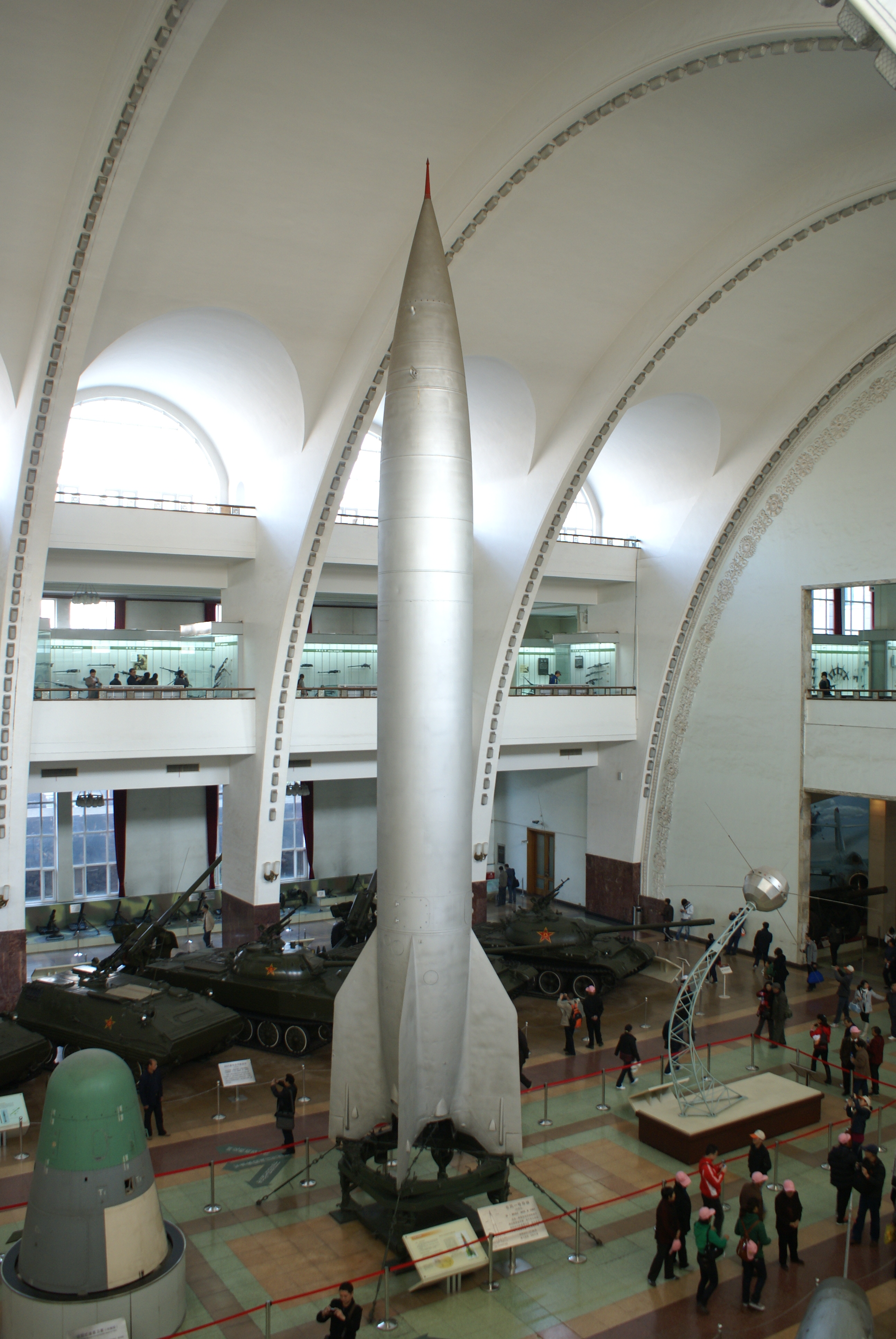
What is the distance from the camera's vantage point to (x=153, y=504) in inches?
783

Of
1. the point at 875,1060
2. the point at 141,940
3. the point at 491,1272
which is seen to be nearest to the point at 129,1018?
the point at 141,940

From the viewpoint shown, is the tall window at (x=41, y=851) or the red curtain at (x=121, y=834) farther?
the red curtain at (x=121, y=834)

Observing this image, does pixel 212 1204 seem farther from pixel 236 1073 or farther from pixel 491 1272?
pixel 491 1272

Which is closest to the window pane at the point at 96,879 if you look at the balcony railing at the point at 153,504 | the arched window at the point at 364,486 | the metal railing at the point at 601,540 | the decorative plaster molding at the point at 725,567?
the balcony railing at the point at 153,504

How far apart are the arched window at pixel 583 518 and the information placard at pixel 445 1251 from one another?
17196 millimetres

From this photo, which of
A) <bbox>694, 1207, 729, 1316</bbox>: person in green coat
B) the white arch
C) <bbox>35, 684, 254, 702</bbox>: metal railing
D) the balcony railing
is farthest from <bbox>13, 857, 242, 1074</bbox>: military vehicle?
the white arch

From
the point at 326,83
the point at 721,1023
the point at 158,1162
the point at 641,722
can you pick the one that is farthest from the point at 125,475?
the point at 721,1023

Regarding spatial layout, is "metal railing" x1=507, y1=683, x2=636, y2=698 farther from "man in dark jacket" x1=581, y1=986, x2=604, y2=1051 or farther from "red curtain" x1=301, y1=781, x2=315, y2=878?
"man in dark jacket" x1=581, y1=986, x2=604, y2=1051

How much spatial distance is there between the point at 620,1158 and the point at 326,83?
12.3m

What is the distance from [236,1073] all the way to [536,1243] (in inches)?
156

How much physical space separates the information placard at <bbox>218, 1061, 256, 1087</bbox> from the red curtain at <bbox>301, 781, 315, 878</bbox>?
12.0m

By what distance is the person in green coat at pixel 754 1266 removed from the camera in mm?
8094

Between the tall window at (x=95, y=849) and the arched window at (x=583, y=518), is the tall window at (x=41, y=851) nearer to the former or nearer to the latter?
the tall window at (x=95, y=849)

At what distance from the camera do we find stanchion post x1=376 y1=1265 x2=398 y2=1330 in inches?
313
